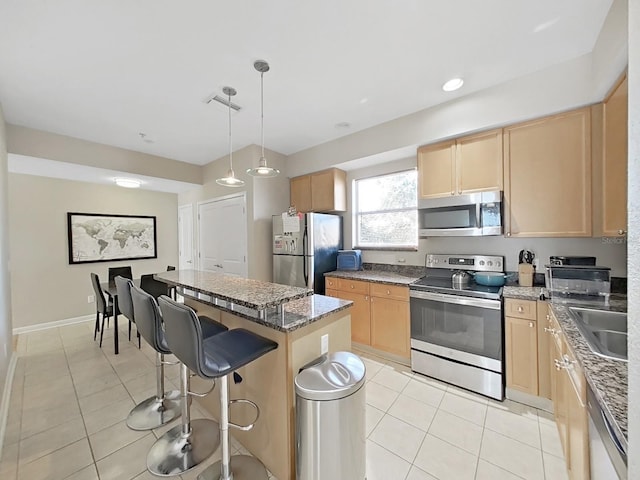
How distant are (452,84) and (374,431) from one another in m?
2.95

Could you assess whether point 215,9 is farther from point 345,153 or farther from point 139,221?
point 139,221

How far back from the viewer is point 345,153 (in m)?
3.42

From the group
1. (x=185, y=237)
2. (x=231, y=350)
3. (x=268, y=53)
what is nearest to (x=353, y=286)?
(x=231, y=350)

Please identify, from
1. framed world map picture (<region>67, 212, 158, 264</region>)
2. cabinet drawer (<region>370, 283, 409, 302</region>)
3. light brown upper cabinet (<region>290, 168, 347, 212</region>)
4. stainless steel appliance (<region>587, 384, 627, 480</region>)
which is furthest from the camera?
framed world map picture (<region>67, 212, 158, 264</region>)

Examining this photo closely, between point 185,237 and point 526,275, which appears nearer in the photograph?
point 526,275

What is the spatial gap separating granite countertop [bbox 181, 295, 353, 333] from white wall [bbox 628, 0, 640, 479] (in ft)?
3.83

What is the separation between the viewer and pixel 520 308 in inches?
81.6

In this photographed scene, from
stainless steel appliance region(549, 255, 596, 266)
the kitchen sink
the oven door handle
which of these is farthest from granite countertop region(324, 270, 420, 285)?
the kitchen sink

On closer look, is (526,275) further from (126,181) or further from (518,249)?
(126,181)

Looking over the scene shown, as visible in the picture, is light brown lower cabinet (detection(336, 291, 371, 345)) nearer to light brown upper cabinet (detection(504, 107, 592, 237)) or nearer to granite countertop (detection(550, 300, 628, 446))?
light brown upper cabinet (detection(504, 107, 592, 237))

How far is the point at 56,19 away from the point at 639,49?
2.68 meters

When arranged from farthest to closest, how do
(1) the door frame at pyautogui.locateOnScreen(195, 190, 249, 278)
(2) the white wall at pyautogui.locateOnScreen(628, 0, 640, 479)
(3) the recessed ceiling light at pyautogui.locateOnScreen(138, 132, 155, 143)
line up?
(1) the door frame at pyautogui.locateOnScreen(195, 190, 249, 278)
(3) the recessed ceiling light at pyautogui.locateOnScreen(138, 132, 155, 143)
(2) the white wall at pyautogui.locateOnScreen(628, 0, 640, 479)

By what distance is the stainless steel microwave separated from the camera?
240cm

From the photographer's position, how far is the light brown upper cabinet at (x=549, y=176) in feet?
6.75
